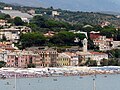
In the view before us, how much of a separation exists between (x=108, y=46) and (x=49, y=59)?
10965 millimetres

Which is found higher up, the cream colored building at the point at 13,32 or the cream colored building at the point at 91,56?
the cream colored building at the point at 13,32

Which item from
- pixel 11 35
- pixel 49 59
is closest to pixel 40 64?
pixel 49 59

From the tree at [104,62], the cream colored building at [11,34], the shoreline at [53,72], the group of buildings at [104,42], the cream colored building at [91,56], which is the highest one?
the cream colored building at [11,34]

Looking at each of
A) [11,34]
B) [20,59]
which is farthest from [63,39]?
[20,59]

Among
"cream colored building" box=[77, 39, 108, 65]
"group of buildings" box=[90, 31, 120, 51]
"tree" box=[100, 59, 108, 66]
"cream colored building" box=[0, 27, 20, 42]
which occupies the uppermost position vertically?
"cream colored building" box=[0, 27, 20, 42]

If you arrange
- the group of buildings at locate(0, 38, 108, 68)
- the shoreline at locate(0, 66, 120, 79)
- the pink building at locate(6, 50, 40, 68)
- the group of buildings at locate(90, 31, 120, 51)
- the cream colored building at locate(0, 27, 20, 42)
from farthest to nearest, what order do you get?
the group of buildings at locate(90, 31, 120, 51) < the cream colored building at locate(0, 27, 20, 42) < the group of buildings at locate(0, 38, 108, 68) < the pink building at locate(6, 50, 40, 68) < the shoreline at locate(0, 66, 120, 79)

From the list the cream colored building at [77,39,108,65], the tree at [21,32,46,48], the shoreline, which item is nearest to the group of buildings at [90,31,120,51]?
the cream colored building at [77,39,108,65]

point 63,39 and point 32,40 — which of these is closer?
point 32,40

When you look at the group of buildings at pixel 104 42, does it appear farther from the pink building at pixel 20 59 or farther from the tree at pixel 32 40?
the pink building at pixel 20 59

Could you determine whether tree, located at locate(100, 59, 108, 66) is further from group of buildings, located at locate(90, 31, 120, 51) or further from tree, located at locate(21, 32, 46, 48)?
group of buildings, located at locate(90, 31, 120, 51)

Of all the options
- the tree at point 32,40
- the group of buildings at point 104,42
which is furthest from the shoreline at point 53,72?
the group of buildings at point 104,42

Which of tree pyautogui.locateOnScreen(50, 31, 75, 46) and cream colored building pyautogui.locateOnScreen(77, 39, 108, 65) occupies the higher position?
tree pyautogui.locateOnScreen(50, 31, 75, 46)

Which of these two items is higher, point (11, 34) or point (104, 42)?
point (11, 34)

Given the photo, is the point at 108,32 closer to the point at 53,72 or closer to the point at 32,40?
the point at 32,40
